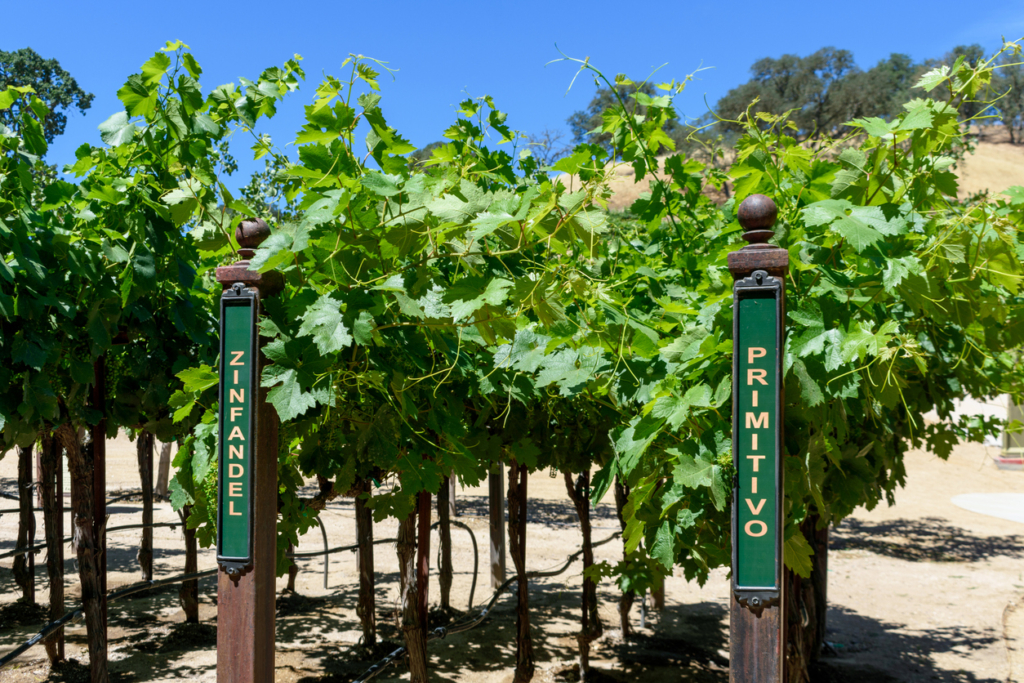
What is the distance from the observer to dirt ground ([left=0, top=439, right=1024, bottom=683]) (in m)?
6.27

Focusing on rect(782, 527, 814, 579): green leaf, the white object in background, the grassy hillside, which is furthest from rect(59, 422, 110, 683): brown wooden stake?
the grassy hillside

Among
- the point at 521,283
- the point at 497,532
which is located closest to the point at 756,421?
the point at 521,283

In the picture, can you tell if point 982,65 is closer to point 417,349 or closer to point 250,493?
point 417,349

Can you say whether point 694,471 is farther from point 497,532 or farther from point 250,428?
point 497,532

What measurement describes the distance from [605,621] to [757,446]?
21.3 feet

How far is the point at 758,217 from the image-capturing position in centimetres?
190

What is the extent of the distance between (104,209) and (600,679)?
4665 millimetres

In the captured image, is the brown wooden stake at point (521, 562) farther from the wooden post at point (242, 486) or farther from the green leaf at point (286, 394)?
the green leaf at point (286, 394)

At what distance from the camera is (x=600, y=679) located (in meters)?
5.95

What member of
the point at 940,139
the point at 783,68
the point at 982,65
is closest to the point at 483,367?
the point at 940,139

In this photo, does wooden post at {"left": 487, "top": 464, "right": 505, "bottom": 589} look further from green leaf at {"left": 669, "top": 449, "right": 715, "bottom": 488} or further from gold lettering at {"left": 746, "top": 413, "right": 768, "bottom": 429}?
gold lettering at {"left": 746, "top": 413, "right": 768, "bottom": 429}

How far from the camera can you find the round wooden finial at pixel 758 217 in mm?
1903

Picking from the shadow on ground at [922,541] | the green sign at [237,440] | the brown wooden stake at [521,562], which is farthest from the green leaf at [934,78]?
the shadow on ground at [922,541]

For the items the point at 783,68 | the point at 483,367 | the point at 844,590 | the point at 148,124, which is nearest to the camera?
the point at 483,367
